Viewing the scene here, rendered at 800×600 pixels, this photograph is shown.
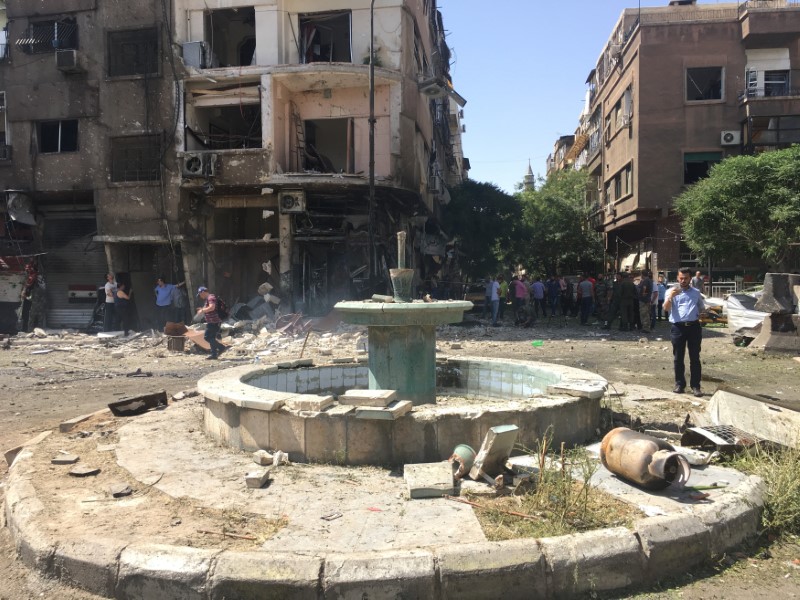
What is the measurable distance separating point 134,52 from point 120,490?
18.8m

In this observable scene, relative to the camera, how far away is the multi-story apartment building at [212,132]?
59.6 feet

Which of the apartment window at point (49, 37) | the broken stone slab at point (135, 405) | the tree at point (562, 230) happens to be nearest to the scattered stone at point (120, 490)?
the broken stone slab at point (135, 405)

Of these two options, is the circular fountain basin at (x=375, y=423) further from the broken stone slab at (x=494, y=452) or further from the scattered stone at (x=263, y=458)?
the broken stone slab at (x=494, y=452)

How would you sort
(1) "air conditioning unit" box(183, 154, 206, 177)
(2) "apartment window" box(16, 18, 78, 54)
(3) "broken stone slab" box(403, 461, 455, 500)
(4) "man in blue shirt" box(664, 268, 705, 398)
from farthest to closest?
(2) "apartment window" box(16, 18, 78, 54) → (1) "air conditioning unit" box(183, 154, 206, 177) → (4) "man in blue shirt" box(664, 268, 705, 398) → (3) "broken stone slab" box(403, 461, 455, 500)

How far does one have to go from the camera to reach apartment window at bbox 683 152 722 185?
25.8 m

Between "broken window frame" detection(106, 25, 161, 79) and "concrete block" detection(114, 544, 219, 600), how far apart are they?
18.9m

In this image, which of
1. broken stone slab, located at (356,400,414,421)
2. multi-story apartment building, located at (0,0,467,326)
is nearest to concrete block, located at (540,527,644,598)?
broken stone slab, located at (356,400,414,421)

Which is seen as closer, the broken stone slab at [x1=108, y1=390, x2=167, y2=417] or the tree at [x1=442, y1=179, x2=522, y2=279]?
the broken stone slab at [x1=108, y1=390, x2=167, y2=417]

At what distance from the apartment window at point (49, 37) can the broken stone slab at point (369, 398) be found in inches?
788

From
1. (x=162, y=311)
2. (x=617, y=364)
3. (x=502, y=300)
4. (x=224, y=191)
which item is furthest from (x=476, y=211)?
(x=617, y=364)

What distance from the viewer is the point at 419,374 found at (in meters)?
6.08

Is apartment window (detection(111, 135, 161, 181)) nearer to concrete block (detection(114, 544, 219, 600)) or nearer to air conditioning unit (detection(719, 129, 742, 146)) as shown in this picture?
concrete block (detection(114, 544, 219, 600))

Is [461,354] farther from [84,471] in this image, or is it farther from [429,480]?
[84,471]

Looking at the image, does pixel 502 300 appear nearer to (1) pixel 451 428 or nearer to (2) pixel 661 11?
(2) pixel 661 11
